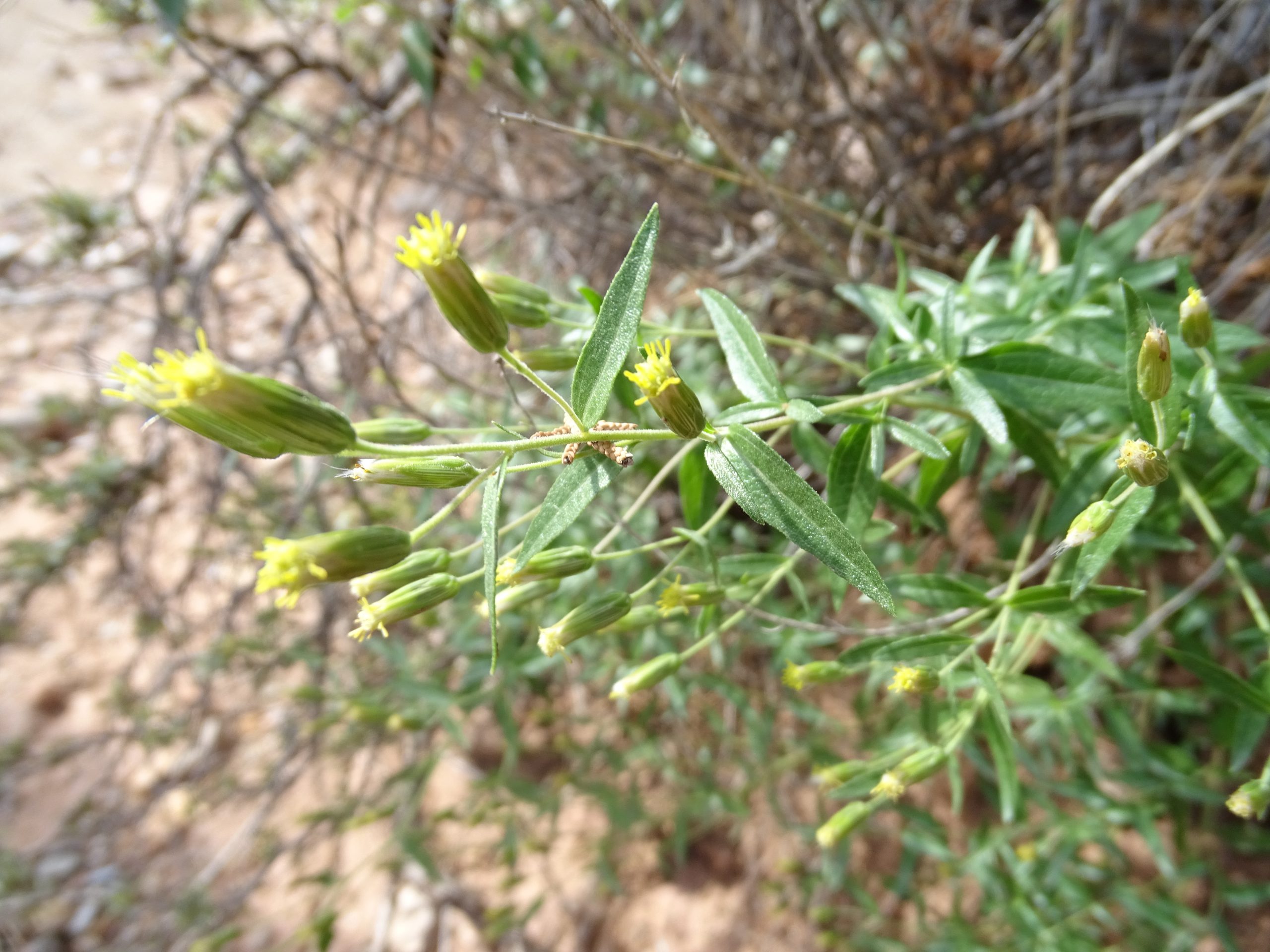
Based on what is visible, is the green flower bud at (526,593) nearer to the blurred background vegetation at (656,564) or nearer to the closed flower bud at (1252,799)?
the blurred background vegetation at (656,564)

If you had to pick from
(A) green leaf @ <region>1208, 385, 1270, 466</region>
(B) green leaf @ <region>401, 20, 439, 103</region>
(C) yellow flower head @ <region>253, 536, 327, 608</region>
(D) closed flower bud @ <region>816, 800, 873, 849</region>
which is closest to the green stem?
(C) yellow flower head @ <region>253, 536, 327, 608</region>

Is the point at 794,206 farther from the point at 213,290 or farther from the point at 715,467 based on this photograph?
the point at 213,290

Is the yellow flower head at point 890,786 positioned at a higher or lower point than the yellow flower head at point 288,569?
lower

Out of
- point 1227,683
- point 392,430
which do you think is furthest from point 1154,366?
point 392,430

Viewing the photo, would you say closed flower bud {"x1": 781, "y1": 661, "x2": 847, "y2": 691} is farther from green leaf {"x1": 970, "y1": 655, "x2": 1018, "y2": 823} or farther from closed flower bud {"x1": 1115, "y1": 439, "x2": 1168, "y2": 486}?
closed flower bud {"x1": 1115, "y1": 439, "x2": 1168, "y2": 486}

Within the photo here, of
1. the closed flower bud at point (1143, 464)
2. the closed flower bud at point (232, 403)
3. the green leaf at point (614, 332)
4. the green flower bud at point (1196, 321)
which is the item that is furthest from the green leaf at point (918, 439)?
the closed flower bud at point (232, 403)
